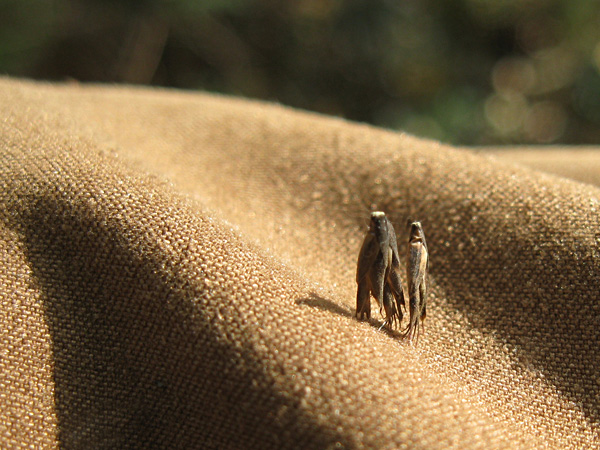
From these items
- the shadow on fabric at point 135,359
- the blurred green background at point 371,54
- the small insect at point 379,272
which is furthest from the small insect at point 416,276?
the blurred green background at point 371,54

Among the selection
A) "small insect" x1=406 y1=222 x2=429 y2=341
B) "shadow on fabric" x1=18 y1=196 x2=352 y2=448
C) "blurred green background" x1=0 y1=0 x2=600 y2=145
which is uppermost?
"blurred green background" x1=0 y1=0 x2=600 y2=145

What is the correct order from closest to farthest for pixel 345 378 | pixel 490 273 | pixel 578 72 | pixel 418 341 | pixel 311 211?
pixel 345 378 < pixel 418 341 < pixel 490 273 < pixel 311 211 < pixel 578 72

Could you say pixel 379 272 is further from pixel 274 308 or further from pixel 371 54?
pixel 371 54

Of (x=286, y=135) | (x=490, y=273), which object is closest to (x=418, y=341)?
(x=490, y=273)

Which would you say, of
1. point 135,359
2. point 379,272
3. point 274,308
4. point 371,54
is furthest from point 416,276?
point 371,54

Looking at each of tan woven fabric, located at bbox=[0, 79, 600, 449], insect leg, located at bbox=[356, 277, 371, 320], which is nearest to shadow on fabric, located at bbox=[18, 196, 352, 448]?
tan woven fabric, located at bbox=[0, 79, 600, 449]

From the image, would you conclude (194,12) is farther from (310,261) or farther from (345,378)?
(345,378)

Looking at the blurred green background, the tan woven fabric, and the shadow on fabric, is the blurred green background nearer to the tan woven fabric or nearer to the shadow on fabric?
the tan woven fabric
